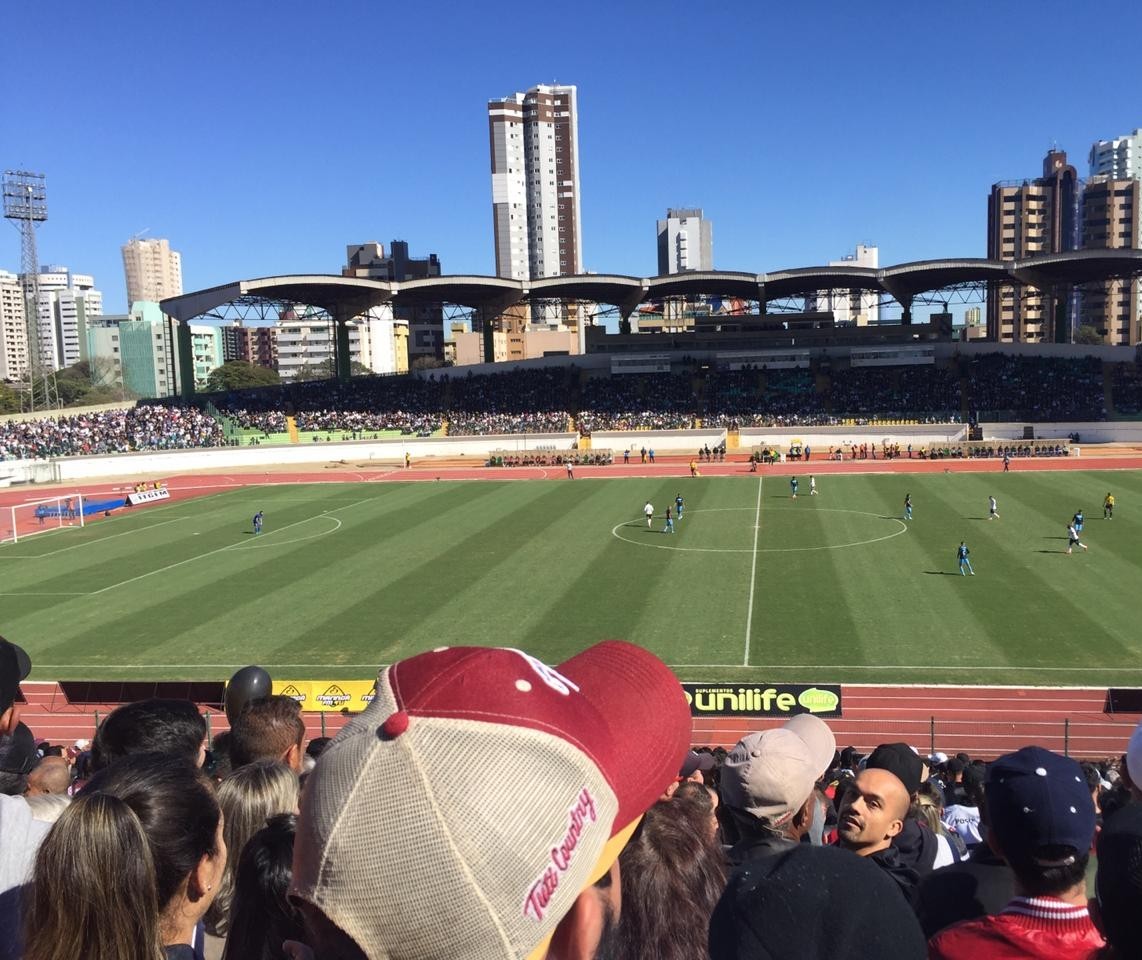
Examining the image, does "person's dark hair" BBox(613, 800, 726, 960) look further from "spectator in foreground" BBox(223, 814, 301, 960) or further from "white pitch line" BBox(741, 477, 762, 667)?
"white pitch line" BBox(741, 477, 762, 667)

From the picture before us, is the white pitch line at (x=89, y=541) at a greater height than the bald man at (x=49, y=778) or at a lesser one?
lesser

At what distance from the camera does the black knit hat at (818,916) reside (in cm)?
220

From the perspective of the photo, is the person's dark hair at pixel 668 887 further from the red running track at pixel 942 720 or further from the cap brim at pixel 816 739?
the red running track at pixel 942 720

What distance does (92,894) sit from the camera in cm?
279

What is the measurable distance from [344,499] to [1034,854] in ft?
162

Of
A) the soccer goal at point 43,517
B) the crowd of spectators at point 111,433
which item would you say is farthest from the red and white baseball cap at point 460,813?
the crowd of spectators at point 111,433

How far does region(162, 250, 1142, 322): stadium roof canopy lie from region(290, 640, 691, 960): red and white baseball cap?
237 feet

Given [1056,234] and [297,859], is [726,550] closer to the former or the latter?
[297,859]

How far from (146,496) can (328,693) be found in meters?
39.0

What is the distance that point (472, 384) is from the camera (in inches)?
3295

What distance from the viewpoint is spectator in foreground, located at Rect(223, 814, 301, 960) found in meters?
3.43

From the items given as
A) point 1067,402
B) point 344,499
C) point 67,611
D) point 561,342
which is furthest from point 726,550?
point 561,342

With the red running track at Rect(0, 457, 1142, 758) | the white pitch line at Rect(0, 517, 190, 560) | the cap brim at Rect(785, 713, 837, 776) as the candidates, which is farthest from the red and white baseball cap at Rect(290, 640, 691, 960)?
the white pitch line at Rect(0, 517, 190, 560)

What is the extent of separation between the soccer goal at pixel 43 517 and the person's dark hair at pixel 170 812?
147ft
